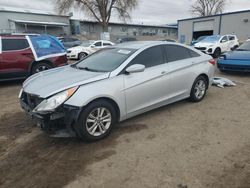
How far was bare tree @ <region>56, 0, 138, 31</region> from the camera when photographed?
110ft

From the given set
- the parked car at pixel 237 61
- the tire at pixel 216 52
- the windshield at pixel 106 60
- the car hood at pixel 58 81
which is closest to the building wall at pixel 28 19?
the tire at pixel 216 52

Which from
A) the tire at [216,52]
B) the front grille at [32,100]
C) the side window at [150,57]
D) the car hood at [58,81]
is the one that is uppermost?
the side window at [150,57]

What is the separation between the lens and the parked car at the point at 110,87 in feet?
11.5

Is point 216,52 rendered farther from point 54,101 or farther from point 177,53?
point 54,101

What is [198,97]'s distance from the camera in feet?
18.8

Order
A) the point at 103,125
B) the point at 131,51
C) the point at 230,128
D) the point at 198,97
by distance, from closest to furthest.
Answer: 1. the point at 103,125
2. the point at 230,128
3. the point at 131,51
4. the point at 198,97

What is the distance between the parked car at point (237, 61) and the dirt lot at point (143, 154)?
13.2 ft

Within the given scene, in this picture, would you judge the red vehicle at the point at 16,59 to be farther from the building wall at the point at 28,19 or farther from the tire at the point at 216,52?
the building wall at the point at 28,19

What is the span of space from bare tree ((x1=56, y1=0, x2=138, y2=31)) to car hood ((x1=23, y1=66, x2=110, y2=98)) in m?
32.1

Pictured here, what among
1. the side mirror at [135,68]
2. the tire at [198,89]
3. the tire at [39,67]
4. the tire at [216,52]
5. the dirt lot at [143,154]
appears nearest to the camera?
the dirt lot at [143,154]

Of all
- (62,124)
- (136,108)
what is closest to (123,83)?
(136,108)

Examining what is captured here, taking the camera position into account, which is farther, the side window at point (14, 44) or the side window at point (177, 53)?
the side window at point (14, 44)

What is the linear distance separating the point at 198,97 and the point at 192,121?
4.33 feet

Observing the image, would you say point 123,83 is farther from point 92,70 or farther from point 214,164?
point 214,164
